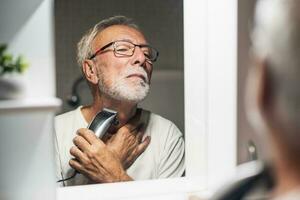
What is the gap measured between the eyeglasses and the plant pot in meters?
0.25

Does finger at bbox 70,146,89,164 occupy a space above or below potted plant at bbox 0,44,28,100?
below

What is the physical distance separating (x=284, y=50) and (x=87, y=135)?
94 centimetres

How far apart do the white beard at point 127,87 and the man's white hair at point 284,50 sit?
90 centimetres

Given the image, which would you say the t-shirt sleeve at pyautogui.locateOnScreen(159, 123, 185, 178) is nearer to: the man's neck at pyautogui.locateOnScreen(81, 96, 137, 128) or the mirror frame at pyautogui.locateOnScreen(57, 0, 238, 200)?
the mirror frame at pyautogui.locateOnScreen(57, 0, 238, 200)

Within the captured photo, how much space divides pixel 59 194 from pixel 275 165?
964mm

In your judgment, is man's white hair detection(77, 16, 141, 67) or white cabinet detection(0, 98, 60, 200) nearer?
white cabinet detection(0, 98, 60, 200)

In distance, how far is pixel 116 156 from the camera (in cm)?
138

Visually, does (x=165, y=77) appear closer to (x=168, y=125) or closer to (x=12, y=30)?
(x=168, y=125)

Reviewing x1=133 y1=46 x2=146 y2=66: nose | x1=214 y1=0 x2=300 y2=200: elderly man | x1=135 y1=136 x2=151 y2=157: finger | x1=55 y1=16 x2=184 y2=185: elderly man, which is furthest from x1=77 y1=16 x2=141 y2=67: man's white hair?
x1=214 y1=0 x2=300 y2=200: elderly man

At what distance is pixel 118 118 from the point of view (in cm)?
139

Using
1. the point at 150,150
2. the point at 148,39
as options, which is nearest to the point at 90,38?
the point at 148,39

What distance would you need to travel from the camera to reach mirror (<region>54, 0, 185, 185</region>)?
51.3 inches

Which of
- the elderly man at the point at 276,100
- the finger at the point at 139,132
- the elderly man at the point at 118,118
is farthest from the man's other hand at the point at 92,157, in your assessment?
the elderly man at the point at 276,100

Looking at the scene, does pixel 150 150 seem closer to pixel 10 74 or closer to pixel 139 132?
pixel 139 132
